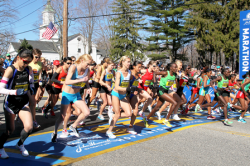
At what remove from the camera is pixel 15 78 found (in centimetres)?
389

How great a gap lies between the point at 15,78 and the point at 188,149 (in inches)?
146

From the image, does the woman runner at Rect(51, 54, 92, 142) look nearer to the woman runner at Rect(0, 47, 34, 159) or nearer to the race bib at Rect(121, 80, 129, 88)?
the race bib at Rect(121, 80, 129, 88)

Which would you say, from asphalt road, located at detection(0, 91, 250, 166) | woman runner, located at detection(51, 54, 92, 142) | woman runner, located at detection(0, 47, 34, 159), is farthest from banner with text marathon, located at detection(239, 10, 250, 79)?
woman runner, located at detection(0, 47, 34, 159)

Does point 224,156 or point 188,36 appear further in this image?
point 188,36

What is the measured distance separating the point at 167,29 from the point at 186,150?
31.7 m

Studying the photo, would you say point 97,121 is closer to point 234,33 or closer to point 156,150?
point 156,150

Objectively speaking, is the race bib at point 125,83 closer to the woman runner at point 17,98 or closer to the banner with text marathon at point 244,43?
the woman runner at point 17,98

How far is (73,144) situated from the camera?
496 centimetres

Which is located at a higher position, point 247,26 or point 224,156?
point 247,26

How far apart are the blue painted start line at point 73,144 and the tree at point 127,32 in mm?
32325

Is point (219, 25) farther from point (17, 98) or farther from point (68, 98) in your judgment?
point (17, 98)

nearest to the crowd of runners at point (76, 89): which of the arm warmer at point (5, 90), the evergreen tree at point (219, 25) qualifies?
the arm warmer at point (5, 90)

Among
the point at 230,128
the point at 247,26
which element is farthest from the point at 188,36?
the point at 230,128

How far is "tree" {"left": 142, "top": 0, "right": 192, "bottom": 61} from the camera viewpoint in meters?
34.3
